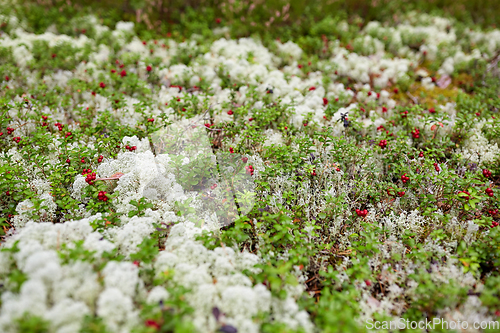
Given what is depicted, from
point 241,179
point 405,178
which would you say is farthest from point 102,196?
point 405,178

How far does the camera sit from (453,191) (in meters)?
3.15

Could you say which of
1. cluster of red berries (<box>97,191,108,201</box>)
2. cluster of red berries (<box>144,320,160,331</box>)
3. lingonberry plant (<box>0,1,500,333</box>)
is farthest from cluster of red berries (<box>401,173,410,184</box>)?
cluster of red berries (<box>97,191,108,201</box>)

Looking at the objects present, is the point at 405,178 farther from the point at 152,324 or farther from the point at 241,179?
the point at 152,324

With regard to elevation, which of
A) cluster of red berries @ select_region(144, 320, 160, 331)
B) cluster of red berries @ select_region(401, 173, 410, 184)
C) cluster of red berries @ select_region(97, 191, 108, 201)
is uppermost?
cluster of red berries @ select_region(97, 191, 108, 201)

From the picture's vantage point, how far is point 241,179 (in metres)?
3.31

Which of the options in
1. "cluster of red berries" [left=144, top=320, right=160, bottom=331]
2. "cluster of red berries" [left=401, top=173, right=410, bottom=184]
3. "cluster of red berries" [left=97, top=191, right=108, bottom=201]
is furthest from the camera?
"cluster of red berries" [left=401, top=173, right=410, bottom=184]

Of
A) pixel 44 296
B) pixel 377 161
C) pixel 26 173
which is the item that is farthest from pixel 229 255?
pixel 26 173

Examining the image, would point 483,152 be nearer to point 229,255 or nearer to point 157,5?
point 229,255

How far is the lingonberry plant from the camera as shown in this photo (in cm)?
193

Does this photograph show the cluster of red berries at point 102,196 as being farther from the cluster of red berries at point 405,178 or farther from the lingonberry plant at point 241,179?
the cluster of red berries at point 405,178

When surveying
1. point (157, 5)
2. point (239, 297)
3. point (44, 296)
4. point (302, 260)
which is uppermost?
point (157, 5)

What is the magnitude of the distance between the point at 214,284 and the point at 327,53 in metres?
5.98

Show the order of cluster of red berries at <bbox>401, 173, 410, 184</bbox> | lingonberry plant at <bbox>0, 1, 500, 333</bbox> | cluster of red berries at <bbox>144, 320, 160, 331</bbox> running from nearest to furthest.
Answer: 1. cluster of red berries at <bbox>144, 320, 160, 331</bbox>
2. lingonberry plant at <bbox>0, 1, 500, 333</bbox>
3. cluster of red berries at <bbox>401, 173, 410, 184</bbox>

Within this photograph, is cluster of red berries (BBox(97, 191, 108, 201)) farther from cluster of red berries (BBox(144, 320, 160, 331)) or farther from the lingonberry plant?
cluster of red berries (BBox(144, 320, 160, 331))
